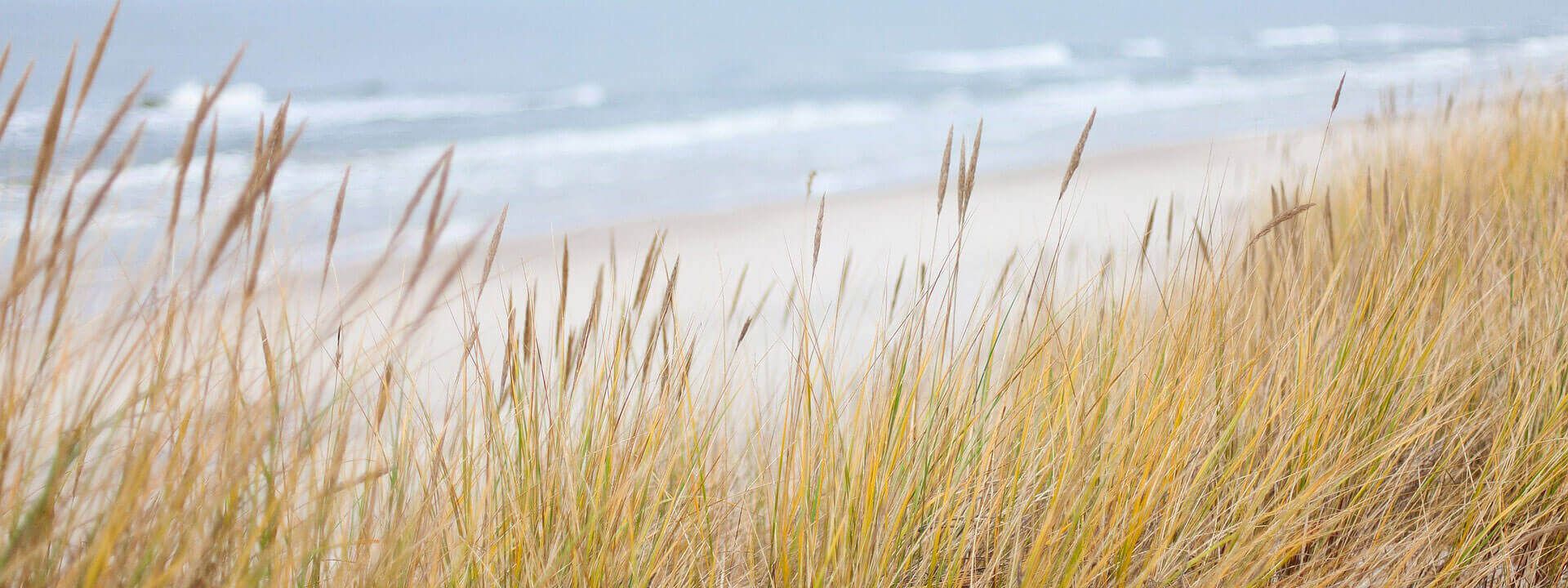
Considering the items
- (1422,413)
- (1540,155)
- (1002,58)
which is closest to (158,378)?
(1422,413)

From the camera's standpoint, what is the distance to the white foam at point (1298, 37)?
69.8ft

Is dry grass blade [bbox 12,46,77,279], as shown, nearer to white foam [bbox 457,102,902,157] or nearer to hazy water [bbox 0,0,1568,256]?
hazy water [bbox 0,0,1568,256]

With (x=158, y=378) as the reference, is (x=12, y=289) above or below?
above

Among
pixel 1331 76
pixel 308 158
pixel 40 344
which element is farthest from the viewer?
pixel 1331 76

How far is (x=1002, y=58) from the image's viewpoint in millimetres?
19688

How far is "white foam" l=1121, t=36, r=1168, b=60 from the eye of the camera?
19.0 meters

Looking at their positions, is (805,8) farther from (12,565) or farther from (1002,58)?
(12,565)

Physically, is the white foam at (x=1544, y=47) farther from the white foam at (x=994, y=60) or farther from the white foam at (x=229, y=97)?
the white foam at (x=229, y=97)

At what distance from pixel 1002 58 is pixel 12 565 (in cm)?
2002

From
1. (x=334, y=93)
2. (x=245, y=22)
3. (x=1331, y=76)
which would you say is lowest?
(x=1331, y=76)

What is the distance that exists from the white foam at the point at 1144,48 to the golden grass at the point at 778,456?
59.9 ft

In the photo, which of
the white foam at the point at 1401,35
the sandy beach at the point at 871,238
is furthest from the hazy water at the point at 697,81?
the sandy beach at the point at 871,238

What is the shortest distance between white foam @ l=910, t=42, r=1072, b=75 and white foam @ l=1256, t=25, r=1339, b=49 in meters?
4.37

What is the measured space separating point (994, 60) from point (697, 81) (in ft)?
22.6
